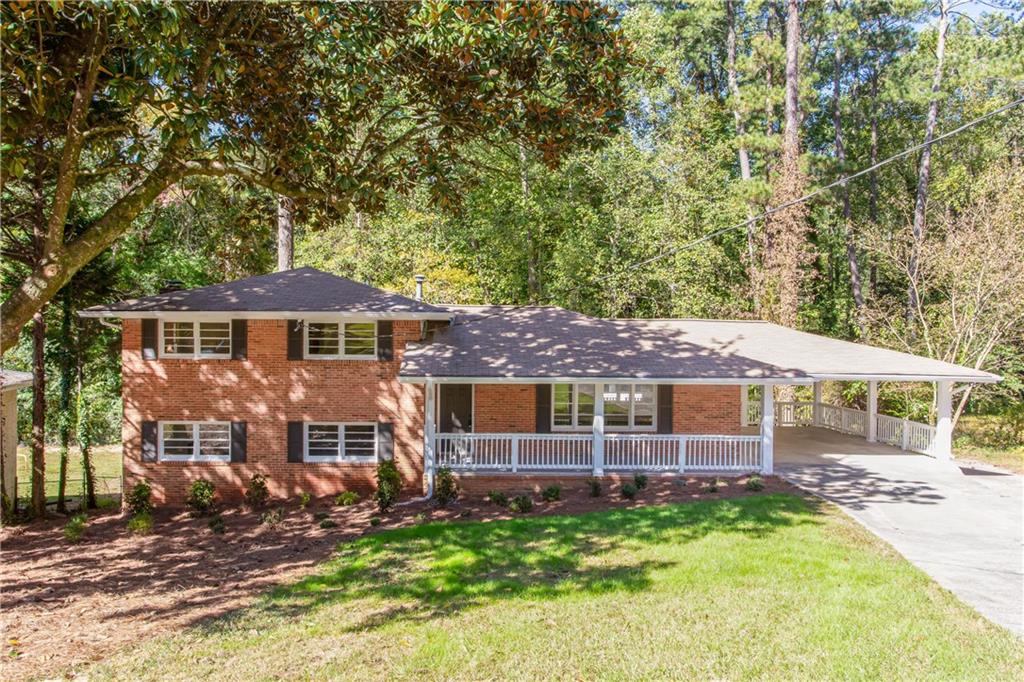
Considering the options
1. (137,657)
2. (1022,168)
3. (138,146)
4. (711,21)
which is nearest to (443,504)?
(137,657)

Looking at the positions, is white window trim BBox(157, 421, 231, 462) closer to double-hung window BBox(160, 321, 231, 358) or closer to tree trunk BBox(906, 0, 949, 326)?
double-hung window BBox(160, 321, 231, 358)

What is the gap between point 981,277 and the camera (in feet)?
73.2

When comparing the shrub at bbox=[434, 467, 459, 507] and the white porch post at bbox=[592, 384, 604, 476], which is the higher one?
the white porch post at bbox=[592, 384, 604, 476]

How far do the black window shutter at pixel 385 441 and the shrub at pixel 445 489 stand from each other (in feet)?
5.47

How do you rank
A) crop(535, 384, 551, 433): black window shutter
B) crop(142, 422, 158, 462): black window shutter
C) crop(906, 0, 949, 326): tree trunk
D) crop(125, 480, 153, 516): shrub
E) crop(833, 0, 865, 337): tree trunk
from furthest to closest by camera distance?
1. crop(833, 0, 865, 337): tree trunk
2. crop(906, 0, 949, 326): tree trunk
3. crop(535, 384, 551, 433): black window shutter
4. crop(142, 422, 158, 462): black window shutter
5. crop(125, 480, 153, 516): shrub

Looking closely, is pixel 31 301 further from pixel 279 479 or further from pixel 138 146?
pixel 279 479

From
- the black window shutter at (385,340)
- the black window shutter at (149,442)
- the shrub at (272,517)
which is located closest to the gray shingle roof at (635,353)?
the black window shutter at (385,340)

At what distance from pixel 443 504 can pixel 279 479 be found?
4345 mm

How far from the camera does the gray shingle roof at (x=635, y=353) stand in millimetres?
15445

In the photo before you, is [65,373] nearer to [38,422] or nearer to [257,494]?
[38,422]

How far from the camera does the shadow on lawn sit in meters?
9.23

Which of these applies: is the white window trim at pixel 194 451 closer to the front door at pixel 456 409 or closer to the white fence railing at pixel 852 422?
the front door at pixel 456 409

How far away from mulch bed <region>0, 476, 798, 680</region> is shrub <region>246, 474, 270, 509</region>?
0.42 meters

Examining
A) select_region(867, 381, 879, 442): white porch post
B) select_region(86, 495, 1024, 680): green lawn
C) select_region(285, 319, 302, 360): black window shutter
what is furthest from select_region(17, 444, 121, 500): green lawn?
select_region(867, 381, 879, 442): white porch post
